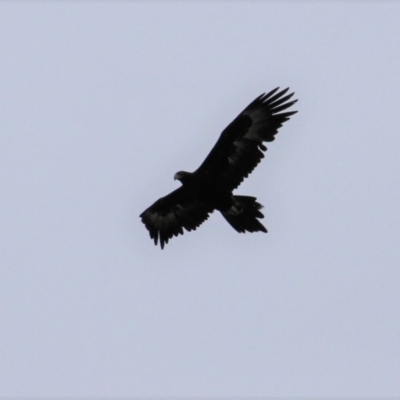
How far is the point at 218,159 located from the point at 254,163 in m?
0.64

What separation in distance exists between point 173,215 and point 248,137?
2424 mm

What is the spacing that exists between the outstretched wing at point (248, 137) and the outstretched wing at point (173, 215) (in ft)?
4.22

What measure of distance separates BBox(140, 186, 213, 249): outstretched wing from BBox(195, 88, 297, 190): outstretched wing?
1.28 meters

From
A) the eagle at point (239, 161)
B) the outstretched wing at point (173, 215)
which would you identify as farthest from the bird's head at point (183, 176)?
the outstretched wing at point (173, 215)

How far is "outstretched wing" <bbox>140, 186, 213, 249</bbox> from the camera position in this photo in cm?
2575

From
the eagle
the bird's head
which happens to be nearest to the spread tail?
the eagle

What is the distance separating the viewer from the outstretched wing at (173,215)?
2575cm

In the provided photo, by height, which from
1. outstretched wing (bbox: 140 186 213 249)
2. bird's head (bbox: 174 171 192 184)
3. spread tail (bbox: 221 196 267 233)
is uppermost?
bird's head (bbox: 174 171 192 184)

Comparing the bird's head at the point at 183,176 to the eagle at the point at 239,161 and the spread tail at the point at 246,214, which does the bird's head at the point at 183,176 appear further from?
the spread tail at the point at 246,214

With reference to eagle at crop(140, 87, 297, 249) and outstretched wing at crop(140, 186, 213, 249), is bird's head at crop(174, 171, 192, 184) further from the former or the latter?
outstretched wing at crop(140, 186, 213, 249)

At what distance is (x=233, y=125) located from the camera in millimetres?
24500

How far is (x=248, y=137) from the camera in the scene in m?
24.5

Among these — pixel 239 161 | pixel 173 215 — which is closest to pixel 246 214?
pixel 239 161

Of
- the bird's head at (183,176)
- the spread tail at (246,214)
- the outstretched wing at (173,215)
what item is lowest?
the spread tail at (246,214)
